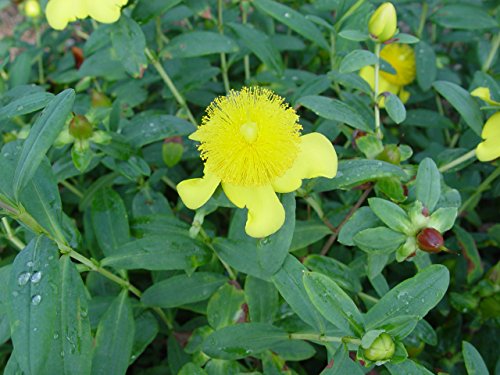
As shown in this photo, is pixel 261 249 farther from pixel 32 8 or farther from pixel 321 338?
pixel 32 8

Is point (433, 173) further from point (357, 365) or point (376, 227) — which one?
point (357, 365)

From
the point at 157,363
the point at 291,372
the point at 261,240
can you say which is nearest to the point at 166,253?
the point at 261,240

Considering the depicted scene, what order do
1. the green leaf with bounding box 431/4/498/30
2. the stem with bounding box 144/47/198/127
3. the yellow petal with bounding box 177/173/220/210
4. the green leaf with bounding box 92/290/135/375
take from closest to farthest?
1. the yellow petal with bounding box 177/173/220/210
2. the green leaf with bounding box 92/290/135/375
3. the stem with bounding box 144/47/198/127
4. the green leaf with bounding box 431/4/498/30

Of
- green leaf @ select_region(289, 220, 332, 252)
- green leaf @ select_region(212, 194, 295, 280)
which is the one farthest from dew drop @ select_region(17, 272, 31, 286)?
green leaf @ select_region(289, 220, 332, 252)

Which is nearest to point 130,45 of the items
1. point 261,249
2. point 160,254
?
point 160,254

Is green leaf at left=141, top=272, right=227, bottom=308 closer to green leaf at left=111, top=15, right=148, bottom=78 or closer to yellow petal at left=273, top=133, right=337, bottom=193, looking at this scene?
yellow petal at left=273, top=133, right=337, bottom=193

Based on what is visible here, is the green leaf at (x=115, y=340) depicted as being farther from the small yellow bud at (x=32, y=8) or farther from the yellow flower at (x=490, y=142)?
the small yellow bud at (x=32, y=8)
